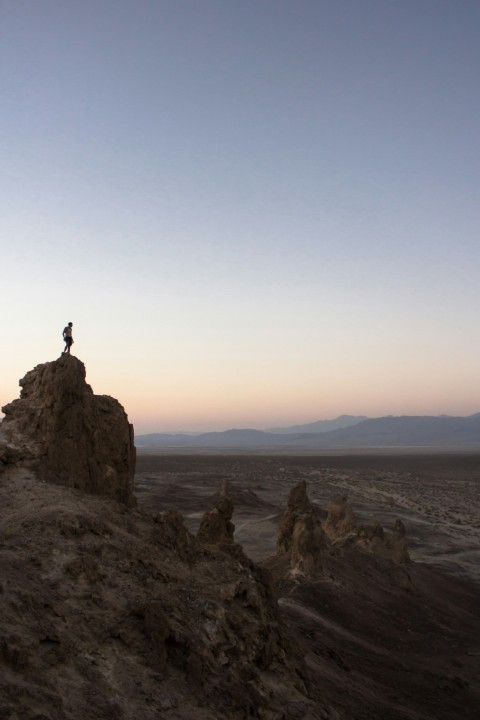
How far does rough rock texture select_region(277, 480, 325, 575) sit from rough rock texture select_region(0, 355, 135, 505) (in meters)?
8.70

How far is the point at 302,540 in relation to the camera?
19.3 meters

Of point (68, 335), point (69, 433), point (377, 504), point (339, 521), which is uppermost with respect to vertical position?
point (68, 335)

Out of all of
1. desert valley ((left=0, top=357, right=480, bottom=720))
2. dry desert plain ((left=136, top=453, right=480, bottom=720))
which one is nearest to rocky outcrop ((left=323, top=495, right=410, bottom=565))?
dry desert plain ((left=136, top=453, right=480, bottom=720))

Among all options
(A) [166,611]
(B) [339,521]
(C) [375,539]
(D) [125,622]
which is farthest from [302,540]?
(D) [125,622]

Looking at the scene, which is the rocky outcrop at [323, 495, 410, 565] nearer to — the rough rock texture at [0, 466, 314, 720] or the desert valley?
the desert valley

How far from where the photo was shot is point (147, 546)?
382 inches

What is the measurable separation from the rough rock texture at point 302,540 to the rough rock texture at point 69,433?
343 inches

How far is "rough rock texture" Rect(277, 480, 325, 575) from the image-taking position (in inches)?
756

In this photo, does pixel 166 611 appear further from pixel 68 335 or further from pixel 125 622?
pixel 68 335

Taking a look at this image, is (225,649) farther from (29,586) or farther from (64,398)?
(64,398)

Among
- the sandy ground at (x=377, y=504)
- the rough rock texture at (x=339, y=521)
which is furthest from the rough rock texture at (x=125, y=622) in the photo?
the sandy ground at (x=377, y=504)

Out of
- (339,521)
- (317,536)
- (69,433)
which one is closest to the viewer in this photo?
(69,433)

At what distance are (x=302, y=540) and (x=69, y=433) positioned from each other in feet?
34.5

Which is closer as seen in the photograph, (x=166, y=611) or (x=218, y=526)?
(x=166, y=611)
